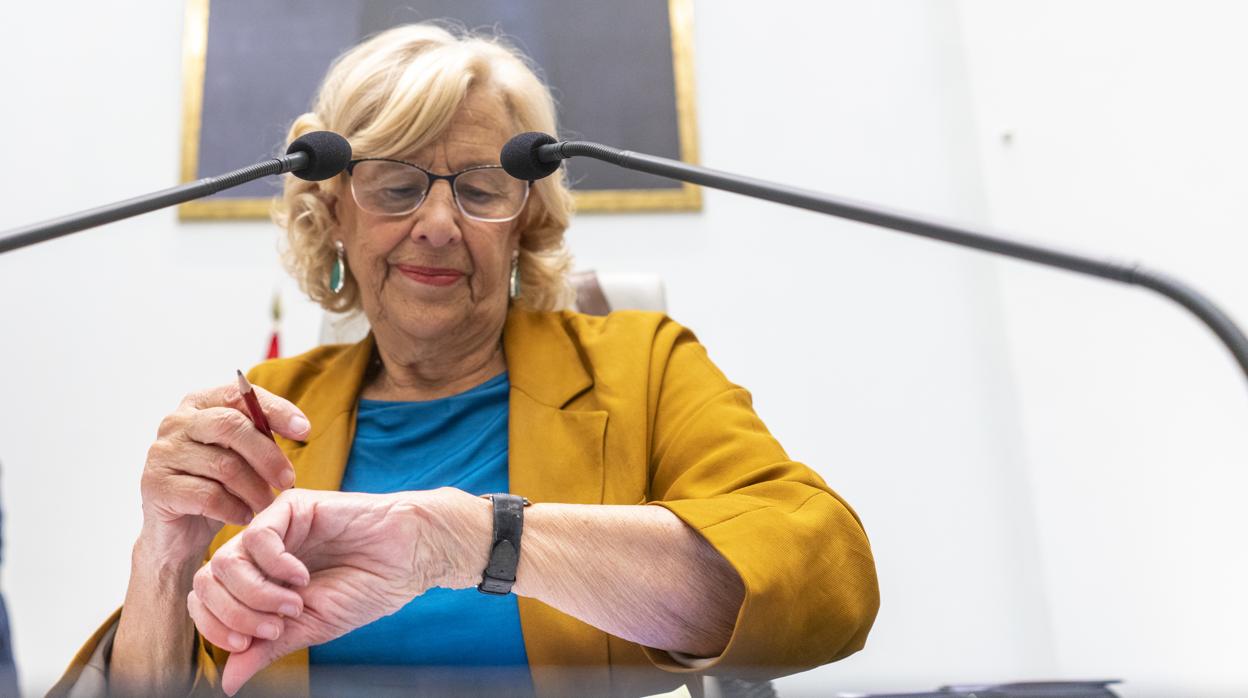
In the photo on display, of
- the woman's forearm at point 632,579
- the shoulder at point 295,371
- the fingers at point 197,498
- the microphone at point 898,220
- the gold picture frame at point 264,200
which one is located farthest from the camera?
the gold picture frame at point 264,200

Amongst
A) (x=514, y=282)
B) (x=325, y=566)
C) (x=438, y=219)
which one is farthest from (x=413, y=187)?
(x=325, y=566)

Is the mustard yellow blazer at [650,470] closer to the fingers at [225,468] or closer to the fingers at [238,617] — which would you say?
the fingers at [238,617]

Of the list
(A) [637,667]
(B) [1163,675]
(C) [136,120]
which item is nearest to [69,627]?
(C) [136,120]

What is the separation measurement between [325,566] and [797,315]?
1637mm

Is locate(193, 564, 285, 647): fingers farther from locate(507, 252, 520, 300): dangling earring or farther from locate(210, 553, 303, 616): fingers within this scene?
locate(507, 252, 520, 300): dangling earring

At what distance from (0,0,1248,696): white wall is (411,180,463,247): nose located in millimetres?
1003

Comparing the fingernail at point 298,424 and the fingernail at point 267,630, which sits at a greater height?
the fingernail at point 298,424

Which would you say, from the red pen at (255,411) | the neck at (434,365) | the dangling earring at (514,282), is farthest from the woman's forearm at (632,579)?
the dangling earring at (514,282)

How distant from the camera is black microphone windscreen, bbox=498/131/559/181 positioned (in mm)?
962

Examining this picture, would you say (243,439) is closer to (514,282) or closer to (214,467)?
(214,467)

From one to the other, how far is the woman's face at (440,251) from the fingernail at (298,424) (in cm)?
36

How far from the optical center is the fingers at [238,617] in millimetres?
817

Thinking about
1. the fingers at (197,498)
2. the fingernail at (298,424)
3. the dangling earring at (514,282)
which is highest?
the dangling earring at (514,282)

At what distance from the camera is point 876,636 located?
223cm
